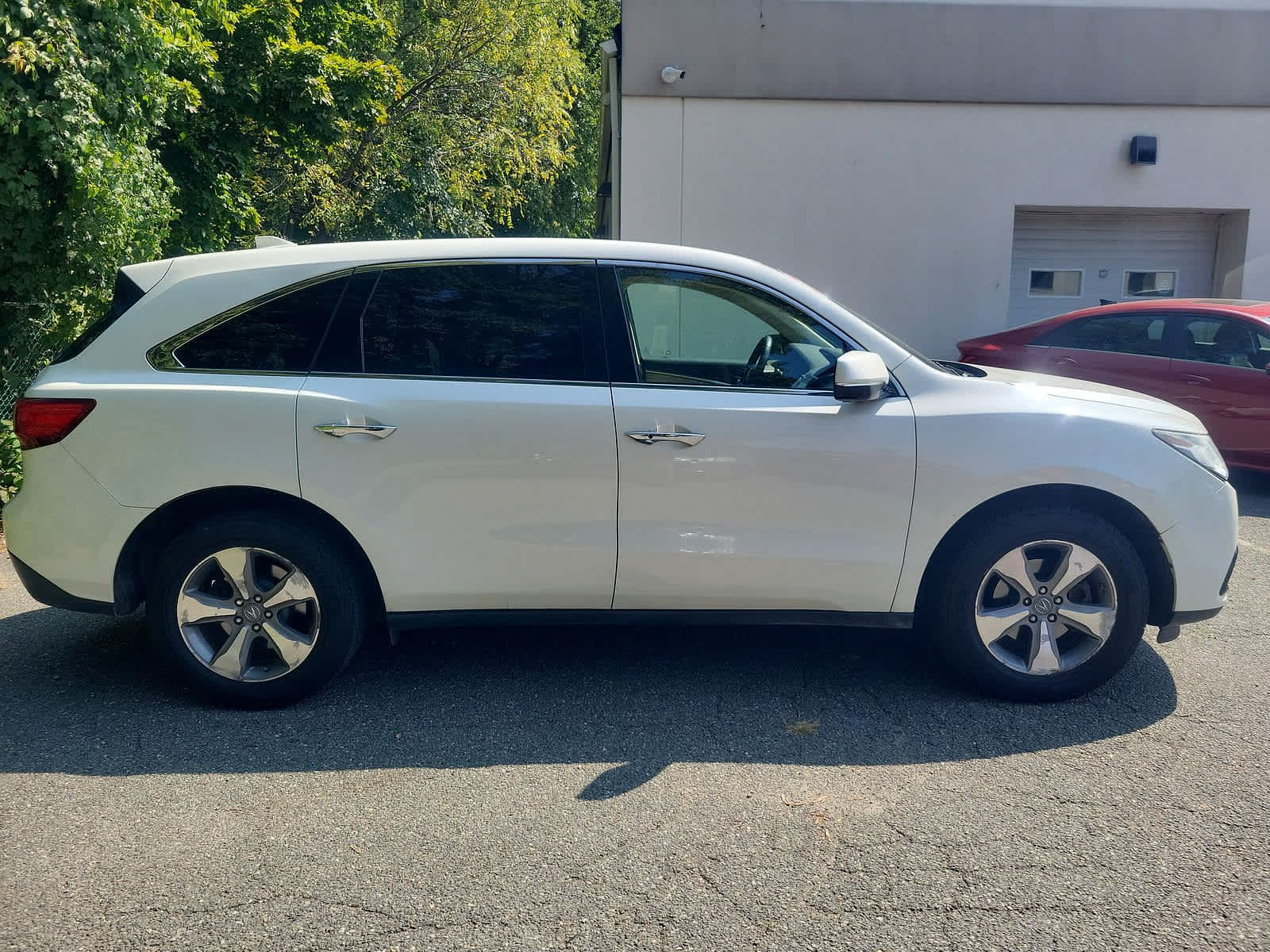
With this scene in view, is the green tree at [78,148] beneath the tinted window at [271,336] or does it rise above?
above

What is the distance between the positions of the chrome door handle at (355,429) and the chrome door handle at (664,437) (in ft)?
2.90

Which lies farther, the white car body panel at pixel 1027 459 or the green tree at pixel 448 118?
the green tree at pixel 448 118

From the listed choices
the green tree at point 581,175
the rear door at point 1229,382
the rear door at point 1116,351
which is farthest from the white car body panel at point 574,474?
the green tree at point 581,175

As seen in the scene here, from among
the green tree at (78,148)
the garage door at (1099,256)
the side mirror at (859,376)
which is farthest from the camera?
the garage door at (1099,256)

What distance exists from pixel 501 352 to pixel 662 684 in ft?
4.88

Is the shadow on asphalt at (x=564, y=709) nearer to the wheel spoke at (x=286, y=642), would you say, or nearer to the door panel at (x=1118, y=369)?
the wheel spoke at (x=286, y=642)

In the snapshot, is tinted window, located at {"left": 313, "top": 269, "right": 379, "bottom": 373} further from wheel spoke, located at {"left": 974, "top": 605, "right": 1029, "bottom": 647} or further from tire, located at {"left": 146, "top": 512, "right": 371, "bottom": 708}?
wheel spoke, located at {"left": 974, "top": 605, "right": 1029, "bottom": 647}

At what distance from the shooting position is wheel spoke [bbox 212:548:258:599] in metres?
3.80

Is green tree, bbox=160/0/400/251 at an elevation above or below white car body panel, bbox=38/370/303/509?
above

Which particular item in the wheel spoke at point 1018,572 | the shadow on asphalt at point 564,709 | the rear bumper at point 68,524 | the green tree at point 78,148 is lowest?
the shadow on asphalt at point 564,709

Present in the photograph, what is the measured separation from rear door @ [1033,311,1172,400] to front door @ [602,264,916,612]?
5626 millimetres

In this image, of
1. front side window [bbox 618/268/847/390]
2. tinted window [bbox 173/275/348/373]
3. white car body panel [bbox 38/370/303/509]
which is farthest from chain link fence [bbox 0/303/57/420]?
front side window [bbox 618/268/847/390]

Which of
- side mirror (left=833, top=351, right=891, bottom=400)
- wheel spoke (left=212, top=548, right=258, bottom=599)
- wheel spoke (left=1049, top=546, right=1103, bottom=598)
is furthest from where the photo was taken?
wheel spoke (left=1049, top=546, right=1103, bottom=598)

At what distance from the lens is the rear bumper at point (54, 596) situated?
3.84 m
